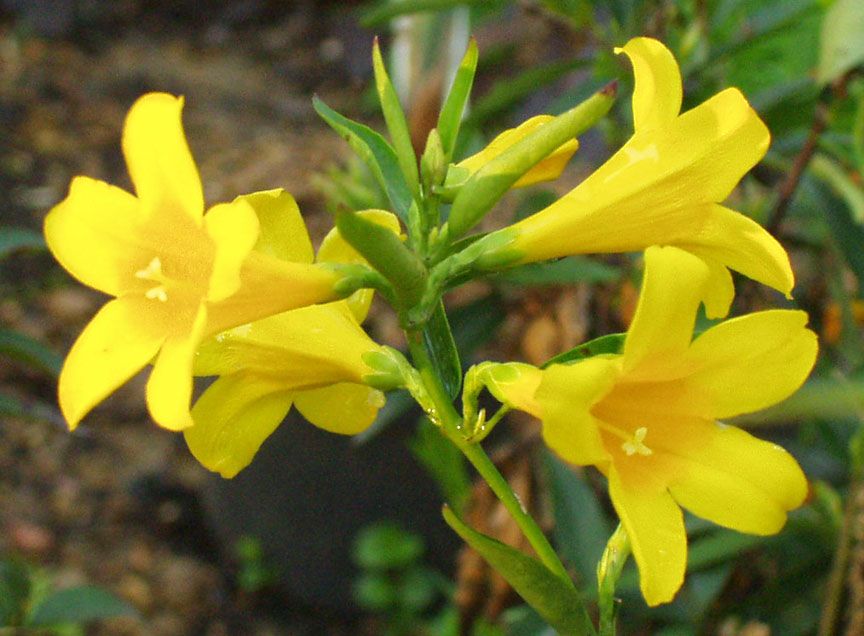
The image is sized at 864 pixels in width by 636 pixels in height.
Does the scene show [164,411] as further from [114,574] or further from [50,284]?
[50,284]

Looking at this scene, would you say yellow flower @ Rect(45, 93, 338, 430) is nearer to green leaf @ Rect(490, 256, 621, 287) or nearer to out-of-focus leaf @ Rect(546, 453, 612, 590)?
green leaf @ Rect(490, 256, 621, 287)

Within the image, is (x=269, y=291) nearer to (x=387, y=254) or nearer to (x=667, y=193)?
(x=387, y=254)

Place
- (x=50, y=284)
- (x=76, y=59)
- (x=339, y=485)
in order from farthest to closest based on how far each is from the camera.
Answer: (x=76, y=59)
(x=50, y=284)
(x=339, y=485)

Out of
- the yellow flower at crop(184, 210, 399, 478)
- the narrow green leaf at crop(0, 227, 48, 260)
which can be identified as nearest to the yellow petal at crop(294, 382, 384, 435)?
the yellow flower at crop(184, 210, 399, 478)

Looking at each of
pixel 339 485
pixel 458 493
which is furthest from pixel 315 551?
pixel 458 493

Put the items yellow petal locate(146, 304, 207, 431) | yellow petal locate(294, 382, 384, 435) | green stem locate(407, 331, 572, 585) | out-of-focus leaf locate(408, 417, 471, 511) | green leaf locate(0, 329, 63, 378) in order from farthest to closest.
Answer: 1. out-of-focus leaf locate(408, 417, 471, 511)
2. green leaf locate(0, 329, 63, 378)
3. yellow petal locate(294, 382, 384, 435)
4. green stem locate(407, 331, 572, 585)
5. yellow petal locate(146, 304, 207, 431)

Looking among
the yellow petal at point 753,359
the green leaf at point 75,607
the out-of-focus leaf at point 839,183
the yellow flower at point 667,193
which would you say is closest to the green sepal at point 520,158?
the yellow flower at point 667,193
